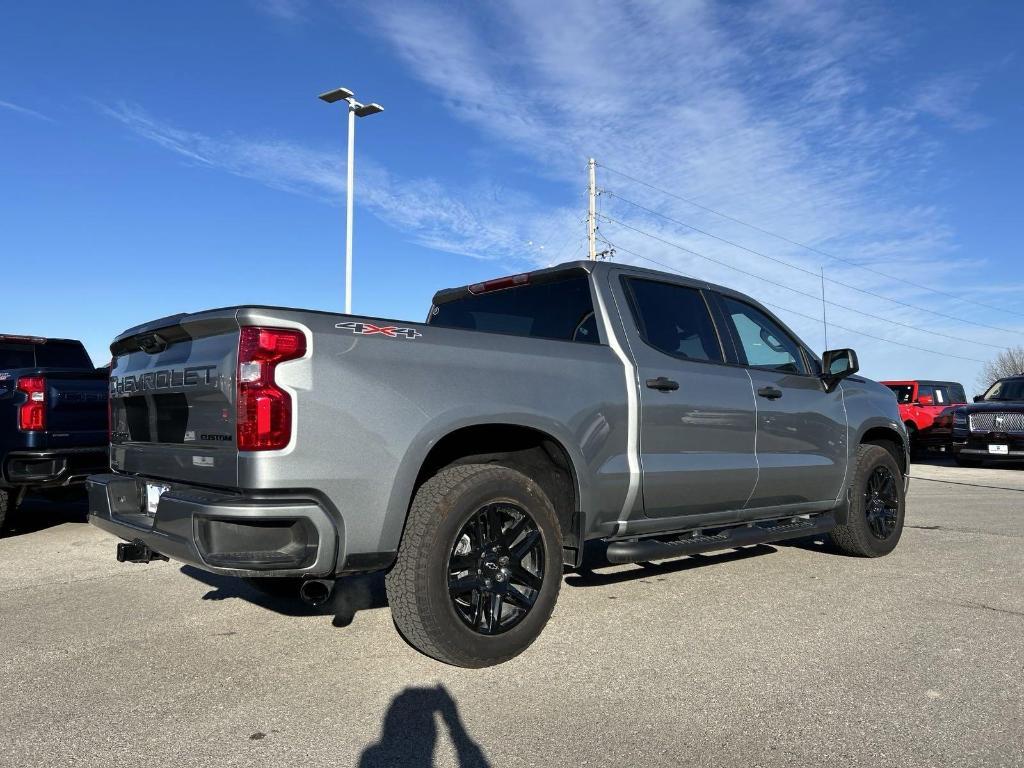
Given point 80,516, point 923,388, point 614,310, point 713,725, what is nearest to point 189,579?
point 614,310

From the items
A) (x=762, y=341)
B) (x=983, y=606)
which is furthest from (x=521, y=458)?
(x=983, y=606)

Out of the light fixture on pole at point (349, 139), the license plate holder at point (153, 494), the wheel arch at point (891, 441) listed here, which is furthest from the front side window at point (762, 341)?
the light fixture on pole at point (349, 139)

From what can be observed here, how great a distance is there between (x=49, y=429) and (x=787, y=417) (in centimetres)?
569

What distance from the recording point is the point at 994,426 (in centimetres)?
1529

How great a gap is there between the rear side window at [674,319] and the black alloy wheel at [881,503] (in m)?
1.98

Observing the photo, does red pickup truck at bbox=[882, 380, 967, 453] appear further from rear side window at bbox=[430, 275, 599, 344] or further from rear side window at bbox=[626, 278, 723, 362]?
rear side window at bbox=[430, 275, 599, 344]

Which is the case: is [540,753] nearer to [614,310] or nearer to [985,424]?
[614,310]

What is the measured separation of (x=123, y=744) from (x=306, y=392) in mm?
1345

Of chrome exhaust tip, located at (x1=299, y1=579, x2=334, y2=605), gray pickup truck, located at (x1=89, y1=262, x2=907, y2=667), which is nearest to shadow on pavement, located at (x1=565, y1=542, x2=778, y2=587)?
gray pickup truck, located at (x1=89, y1=262, x2=907, y2=667)

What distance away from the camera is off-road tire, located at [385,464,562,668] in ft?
10.8

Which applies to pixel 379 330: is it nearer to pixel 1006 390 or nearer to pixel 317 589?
pixel 317 589

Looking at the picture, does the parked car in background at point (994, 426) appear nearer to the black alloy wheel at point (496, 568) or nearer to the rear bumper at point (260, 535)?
the black alloy wheel at point (496, 568)

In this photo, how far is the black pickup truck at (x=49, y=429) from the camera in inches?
256

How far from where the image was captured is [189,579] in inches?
209
